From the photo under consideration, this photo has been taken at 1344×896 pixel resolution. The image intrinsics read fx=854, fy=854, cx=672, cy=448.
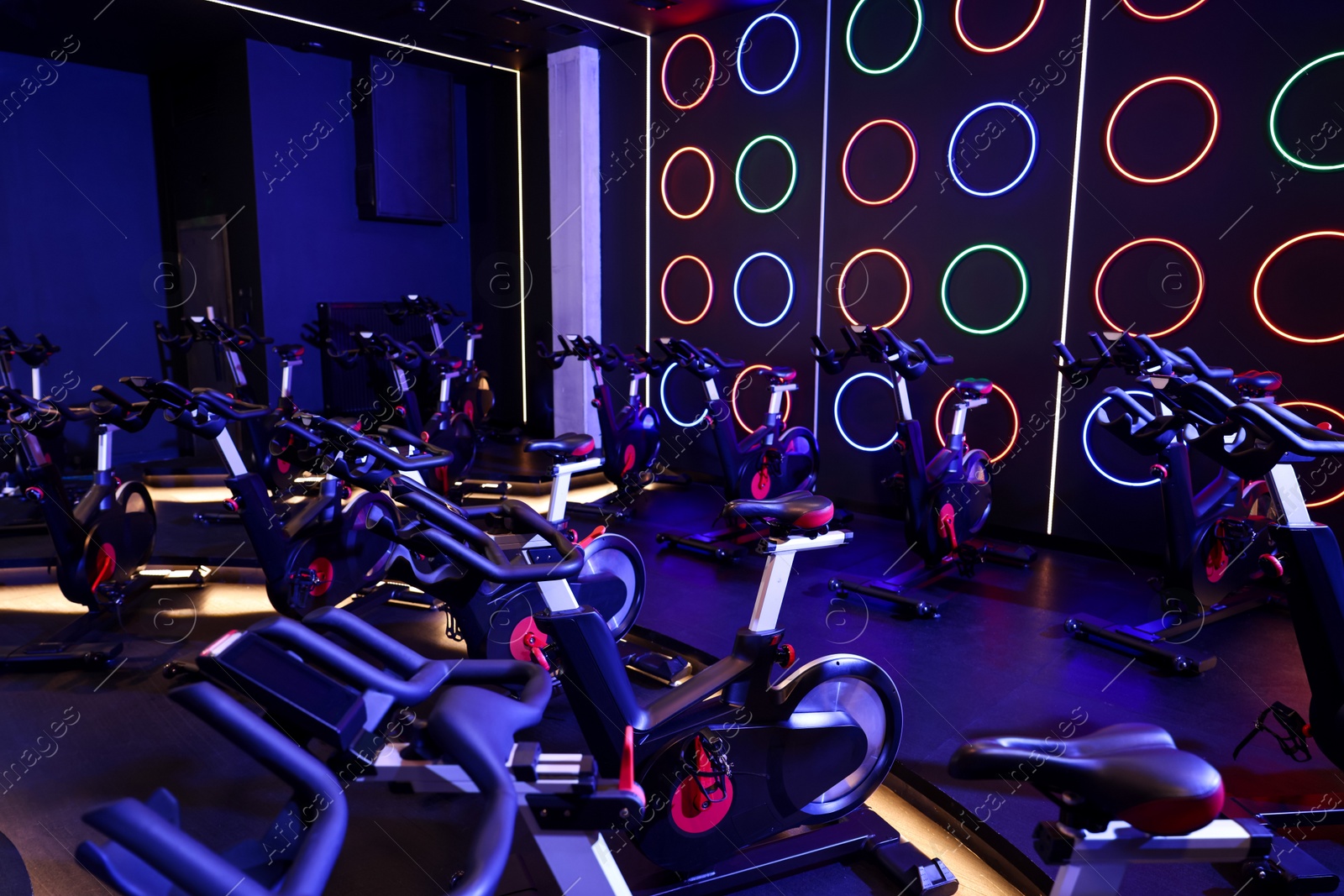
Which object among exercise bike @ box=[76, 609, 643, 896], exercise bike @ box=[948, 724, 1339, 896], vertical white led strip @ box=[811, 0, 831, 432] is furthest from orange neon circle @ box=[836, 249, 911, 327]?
exercise bike @ box=[76, 609, 643, 896]

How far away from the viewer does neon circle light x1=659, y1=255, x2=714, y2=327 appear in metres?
6.38

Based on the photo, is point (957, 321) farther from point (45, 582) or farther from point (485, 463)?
point (45, 582)

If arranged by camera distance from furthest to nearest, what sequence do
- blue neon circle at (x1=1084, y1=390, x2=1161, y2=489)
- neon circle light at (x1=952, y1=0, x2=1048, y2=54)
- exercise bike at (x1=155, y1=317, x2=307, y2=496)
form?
exercise bike at (x1=155, y1=317, x2=307, y2=496)
neon circle light at (x1=952, y1=0, x2=1048, y2=54)
blue neon circle at (x1=1084, y1=390, x2=1161, y2=489)

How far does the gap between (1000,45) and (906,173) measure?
0.82 metres

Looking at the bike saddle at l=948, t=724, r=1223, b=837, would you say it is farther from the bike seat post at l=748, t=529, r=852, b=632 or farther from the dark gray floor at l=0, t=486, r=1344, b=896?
the dark gray floor at l=0, t=486, r=1344, b=896

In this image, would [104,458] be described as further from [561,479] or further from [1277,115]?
[1277,115]

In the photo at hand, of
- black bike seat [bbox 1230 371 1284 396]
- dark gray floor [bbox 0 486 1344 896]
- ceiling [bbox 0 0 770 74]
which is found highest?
ceiling [bbox 0 0 770 74]

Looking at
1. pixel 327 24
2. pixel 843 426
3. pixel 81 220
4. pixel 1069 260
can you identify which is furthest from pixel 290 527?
pixel 81 220

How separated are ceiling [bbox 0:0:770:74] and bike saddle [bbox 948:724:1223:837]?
5639 millimetres

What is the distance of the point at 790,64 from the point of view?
225 inches

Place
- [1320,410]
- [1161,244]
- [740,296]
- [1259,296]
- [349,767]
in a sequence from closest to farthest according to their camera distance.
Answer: [349,767], [1320,410], [1259,296], [1161,244], [740,296]

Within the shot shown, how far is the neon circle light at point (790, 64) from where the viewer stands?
5656 mm

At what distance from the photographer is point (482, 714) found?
3.44ft

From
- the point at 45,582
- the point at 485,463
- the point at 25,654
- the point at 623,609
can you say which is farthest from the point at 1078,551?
the point at 45,582
